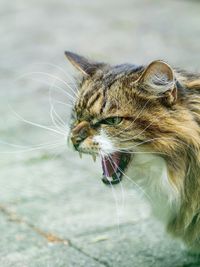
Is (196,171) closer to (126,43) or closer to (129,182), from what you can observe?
(129,182)

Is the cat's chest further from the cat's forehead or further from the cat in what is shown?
the cat's forehead

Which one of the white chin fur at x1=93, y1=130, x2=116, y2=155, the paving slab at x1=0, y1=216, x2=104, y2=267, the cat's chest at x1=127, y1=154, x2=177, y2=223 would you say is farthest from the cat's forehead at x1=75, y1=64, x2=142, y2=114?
the paving slab at x1=0, y1=216, x2=104, y2=267

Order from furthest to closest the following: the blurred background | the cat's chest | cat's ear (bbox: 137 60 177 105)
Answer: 1. the blurred background
2. the cat's chest
3. cat's ear (bbox: 137 60 177 105)

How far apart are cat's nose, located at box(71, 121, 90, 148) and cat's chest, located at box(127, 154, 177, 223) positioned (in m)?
0.24

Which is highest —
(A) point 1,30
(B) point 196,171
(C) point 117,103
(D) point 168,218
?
(C) point 117,103

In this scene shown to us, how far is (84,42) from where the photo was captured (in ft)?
25.1

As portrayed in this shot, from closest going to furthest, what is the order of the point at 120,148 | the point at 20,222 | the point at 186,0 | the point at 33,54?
the point at 120,148, the point at 20,222, the point at 33,54, the point at 186,0

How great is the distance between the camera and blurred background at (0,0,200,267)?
11.5ft

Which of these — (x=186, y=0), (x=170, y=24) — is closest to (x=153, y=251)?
(x=170, y=24)

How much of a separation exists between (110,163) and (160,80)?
1.38ft

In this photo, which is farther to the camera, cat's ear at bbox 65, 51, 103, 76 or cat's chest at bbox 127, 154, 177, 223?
cat's ear at bbox 65, 51, 103, 76

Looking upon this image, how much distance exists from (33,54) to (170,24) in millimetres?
1799

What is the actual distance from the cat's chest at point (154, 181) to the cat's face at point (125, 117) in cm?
5

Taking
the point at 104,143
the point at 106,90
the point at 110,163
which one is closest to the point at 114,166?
the point at 110,163
